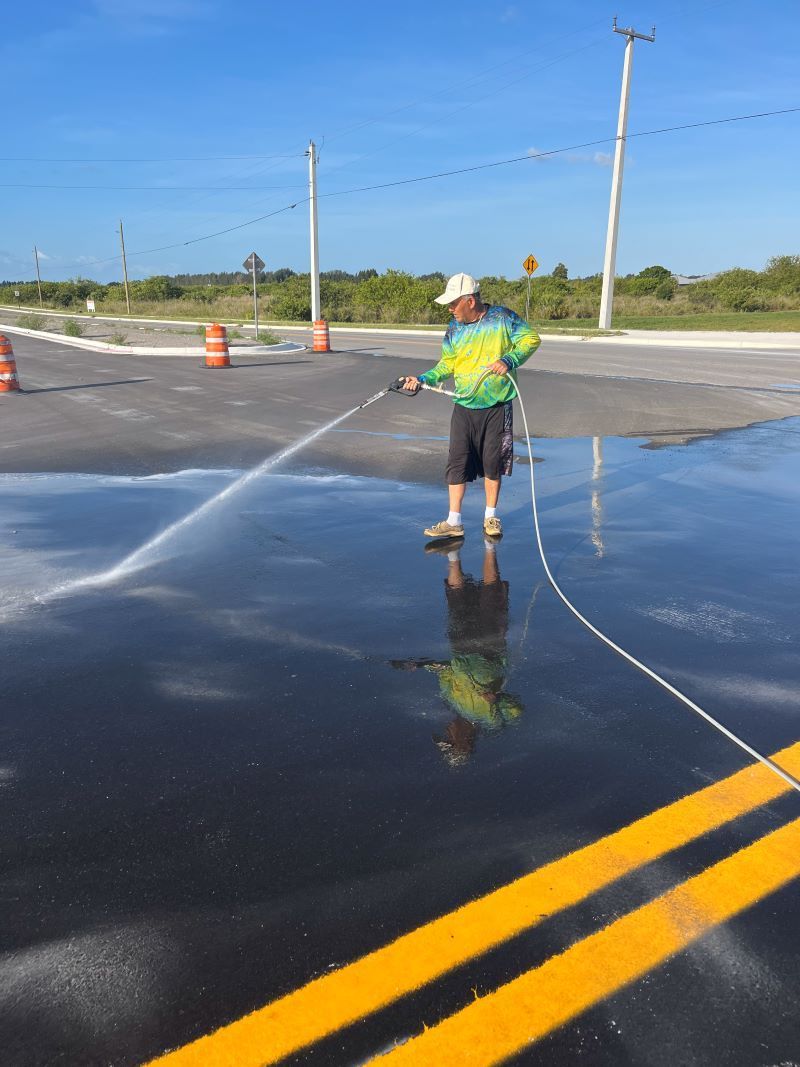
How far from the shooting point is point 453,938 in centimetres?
207

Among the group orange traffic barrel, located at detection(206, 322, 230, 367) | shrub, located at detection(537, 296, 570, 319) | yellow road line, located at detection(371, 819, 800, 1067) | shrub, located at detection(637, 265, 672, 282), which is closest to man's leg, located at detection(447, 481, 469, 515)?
yellow road line, located at detection(371, 819, 800, 1067)

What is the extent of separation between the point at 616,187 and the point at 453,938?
39.0 meters

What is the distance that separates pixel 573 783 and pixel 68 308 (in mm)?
98344

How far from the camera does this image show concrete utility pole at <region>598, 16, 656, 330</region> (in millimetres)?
35531

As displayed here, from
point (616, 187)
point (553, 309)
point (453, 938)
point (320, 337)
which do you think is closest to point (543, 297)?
point (553, 309)

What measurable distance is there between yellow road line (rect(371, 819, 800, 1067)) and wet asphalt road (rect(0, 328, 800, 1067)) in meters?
0.01

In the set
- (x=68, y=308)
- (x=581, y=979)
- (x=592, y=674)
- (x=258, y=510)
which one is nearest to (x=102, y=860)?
(x=581, y=979)

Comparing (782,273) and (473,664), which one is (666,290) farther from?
(473,664)

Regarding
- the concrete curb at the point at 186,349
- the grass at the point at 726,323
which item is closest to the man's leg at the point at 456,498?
the concrete curb at the point at 186,349

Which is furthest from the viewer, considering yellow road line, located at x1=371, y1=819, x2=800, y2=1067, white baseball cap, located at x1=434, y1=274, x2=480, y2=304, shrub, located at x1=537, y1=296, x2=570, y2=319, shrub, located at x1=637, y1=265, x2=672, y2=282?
shrub, located at x1=637, y1=265, x2=672, y2=282

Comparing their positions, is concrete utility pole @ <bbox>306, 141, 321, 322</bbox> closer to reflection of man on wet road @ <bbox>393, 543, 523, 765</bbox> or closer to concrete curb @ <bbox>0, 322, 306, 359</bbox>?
concrete curb @ <bbox>0, 322, 306, 359</bbox>

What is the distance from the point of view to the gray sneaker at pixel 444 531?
19.4ft

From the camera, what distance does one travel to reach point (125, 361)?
21.9 m

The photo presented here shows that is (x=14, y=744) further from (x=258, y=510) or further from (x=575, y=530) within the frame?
(x=575, y=530)
